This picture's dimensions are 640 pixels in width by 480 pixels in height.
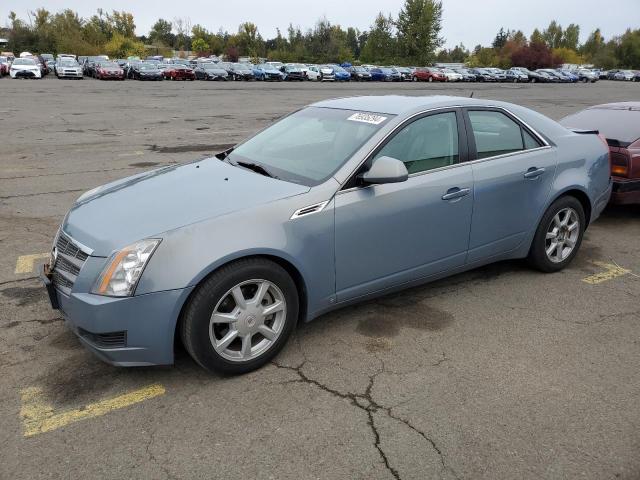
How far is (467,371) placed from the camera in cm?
333

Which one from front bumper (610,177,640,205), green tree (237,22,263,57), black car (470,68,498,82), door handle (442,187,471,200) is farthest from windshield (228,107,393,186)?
green tree (237,22,263,57)

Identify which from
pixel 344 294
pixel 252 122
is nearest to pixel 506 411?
pixel 344 294

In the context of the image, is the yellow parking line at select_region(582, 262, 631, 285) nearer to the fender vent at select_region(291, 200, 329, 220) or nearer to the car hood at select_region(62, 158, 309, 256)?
the fender vent at select_region(291, 200, 329, 220)

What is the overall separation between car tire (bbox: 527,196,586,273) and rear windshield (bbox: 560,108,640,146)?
191 centimetres

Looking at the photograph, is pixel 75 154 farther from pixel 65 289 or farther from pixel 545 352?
pixel 545 352

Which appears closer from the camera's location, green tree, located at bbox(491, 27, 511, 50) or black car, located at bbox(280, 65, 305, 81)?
black car, located at bbox(280, 65, 305, 81)

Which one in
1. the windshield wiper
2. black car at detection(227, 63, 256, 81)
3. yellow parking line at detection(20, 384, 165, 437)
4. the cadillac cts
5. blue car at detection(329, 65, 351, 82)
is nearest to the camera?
yellow parking line at detection(20, 384, 165, 437)

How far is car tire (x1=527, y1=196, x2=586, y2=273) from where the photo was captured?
465 cm

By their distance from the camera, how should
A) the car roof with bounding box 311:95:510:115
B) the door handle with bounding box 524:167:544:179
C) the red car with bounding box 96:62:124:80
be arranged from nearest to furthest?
1. the car roof with bounding box 311:95:510:115
2. the door handle with bounding box 524:167:544:179
3. the red car with bounding box 96:62:124:80

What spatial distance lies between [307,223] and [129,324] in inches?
45.1

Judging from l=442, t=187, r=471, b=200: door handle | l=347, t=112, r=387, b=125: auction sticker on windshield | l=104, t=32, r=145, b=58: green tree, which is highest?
l=104, t=32, r=145, b=58: green tree

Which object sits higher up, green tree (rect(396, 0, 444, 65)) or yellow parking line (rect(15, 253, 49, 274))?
green tree (rect(396, 0, 444, 65))

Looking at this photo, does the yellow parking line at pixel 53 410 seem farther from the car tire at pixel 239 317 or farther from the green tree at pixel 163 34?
the green tree at pixel 163 34

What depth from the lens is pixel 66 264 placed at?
3154 millimetres
